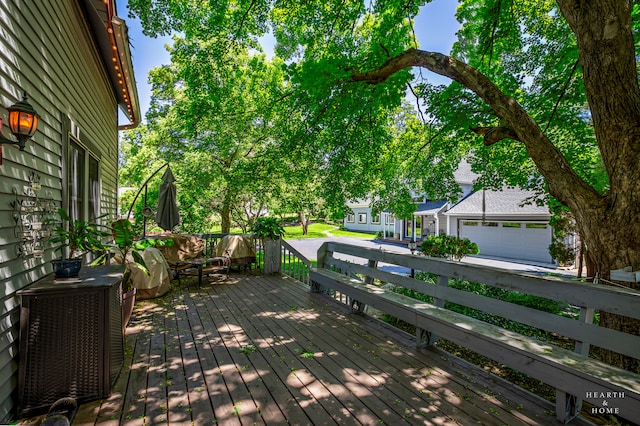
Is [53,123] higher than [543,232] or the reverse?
higher

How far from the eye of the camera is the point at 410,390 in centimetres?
255

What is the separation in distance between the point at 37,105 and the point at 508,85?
698cm

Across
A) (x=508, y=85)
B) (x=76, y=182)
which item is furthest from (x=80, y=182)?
(x=508, y=85)

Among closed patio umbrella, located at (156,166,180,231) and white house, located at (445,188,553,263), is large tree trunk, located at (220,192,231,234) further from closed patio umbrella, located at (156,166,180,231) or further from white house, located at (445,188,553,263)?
white house, located at (445,188,553,263)

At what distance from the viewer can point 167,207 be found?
23.1 feet

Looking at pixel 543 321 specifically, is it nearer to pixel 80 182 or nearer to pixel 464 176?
pixel 80 182

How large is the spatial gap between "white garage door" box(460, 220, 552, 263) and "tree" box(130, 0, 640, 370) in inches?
369

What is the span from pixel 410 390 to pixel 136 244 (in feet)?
9.97

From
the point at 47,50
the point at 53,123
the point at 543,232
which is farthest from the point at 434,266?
the point at 543,232

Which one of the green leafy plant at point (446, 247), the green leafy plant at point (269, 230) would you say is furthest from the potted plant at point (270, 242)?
the green leafy plant at point (446, 247)

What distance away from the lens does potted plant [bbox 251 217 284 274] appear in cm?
758

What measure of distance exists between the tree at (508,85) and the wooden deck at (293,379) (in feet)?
5.69

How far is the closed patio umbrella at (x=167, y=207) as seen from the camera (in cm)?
695

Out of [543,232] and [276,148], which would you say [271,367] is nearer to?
[276,148]
